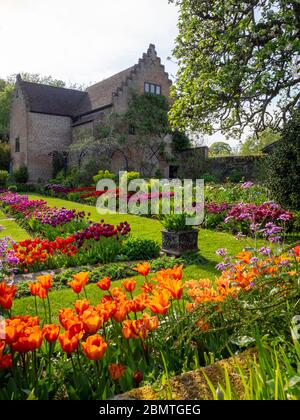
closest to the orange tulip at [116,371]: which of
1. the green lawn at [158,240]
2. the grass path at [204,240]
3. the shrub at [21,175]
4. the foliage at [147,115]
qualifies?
the green lawn at [158,240]

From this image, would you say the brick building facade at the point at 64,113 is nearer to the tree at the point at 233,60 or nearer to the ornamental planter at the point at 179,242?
the tree at the point at 233,60

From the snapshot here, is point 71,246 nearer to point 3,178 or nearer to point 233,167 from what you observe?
point 233,167

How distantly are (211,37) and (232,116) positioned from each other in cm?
333

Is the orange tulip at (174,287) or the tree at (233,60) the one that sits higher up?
the tree at (233,60)

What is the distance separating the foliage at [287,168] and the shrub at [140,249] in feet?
12.3

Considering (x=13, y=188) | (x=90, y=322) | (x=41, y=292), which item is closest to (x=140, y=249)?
(x=41, y=292)

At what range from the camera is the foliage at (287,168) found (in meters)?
9.20

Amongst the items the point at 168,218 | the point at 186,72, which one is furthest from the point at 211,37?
the point at 168,218

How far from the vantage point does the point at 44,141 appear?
1275 inches

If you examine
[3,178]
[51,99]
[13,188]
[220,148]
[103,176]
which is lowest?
[13,188]

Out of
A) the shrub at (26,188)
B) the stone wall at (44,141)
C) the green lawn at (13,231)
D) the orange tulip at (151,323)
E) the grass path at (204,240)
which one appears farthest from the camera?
Answer: the stone wall at (44,141)

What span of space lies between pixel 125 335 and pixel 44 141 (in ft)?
106

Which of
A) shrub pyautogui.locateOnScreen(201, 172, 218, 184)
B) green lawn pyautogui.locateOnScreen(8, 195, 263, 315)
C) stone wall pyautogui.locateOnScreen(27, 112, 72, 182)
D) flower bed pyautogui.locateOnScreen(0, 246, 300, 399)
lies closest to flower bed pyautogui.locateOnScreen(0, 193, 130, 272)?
green lawn pyautogui.locateOnScreen(8, 195, 263, 315)

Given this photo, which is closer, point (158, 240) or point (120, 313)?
point (120, 313)
